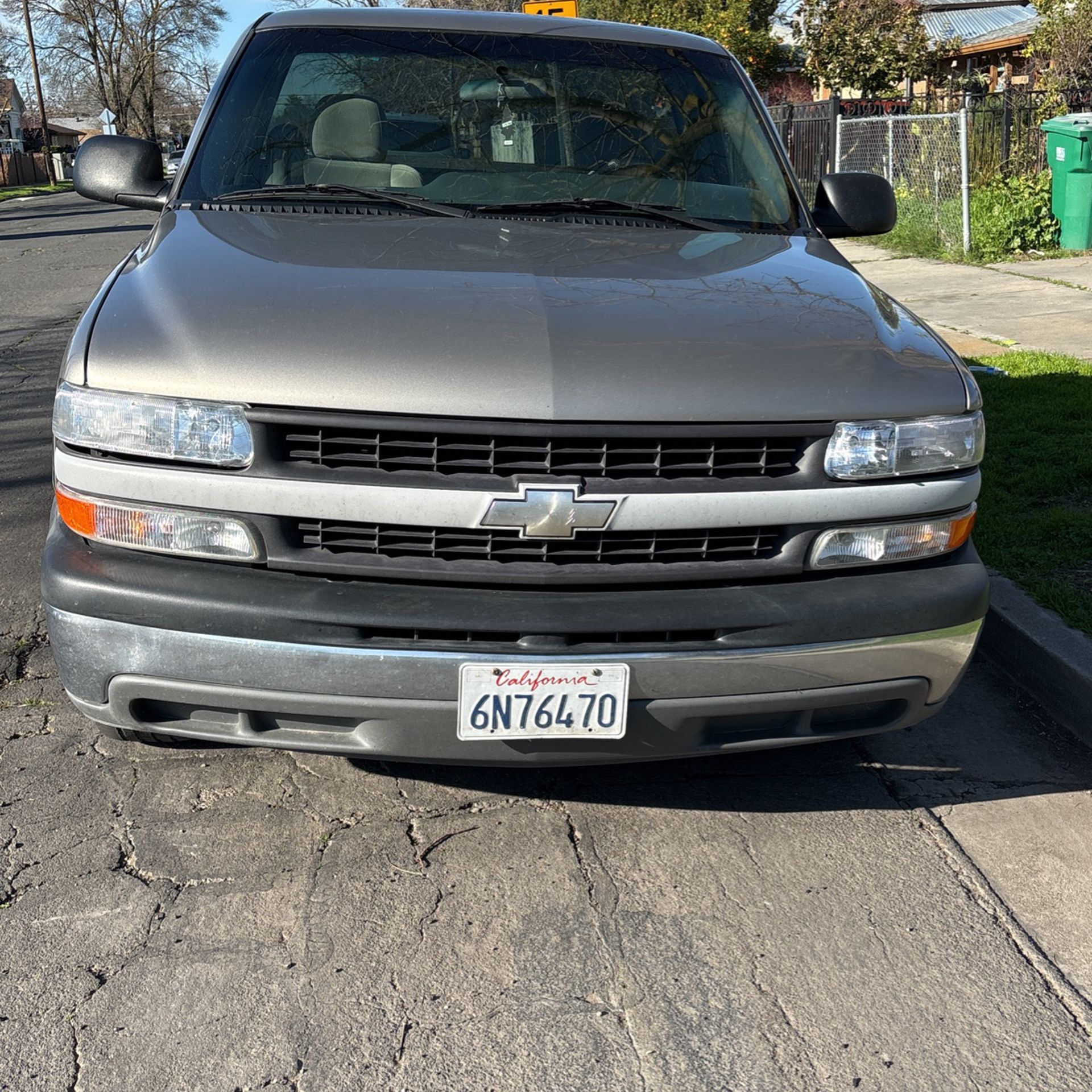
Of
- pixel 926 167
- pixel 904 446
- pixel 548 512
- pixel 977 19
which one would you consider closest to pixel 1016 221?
pixel 926 167

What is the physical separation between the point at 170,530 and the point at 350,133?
70.2 inches

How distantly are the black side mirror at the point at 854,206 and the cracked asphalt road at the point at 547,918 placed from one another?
66.5 inches

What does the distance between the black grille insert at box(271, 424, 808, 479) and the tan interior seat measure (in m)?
1.46

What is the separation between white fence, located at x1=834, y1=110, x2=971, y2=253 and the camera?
1320 centimetres

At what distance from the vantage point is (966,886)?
9.59 feet

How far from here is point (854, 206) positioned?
423 centimetres

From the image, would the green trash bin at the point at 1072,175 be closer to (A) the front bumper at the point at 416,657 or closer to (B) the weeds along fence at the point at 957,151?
(B) the weeds along fence at the point at 957,151

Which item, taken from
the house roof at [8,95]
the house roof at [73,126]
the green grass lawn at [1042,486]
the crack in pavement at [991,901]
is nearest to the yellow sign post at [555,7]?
the green grass lawn at [1042,486]

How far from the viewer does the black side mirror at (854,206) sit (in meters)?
4.23

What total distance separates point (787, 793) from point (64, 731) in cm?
200

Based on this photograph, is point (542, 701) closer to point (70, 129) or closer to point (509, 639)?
point (509, 639)

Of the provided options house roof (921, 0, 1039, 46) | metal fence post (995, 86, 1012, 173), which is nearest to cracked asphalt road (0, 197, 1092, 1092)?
metal fence post (995, 86, 1012, 173)

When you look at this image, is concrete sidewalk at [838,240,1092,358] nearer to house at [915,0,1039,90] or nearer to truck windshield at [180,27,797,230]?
truck windshield at [180,27,797,230]

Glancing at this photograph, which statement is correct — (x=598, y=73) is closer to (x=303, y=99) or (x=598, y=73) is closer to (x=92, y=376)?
(x=303, y=99)
